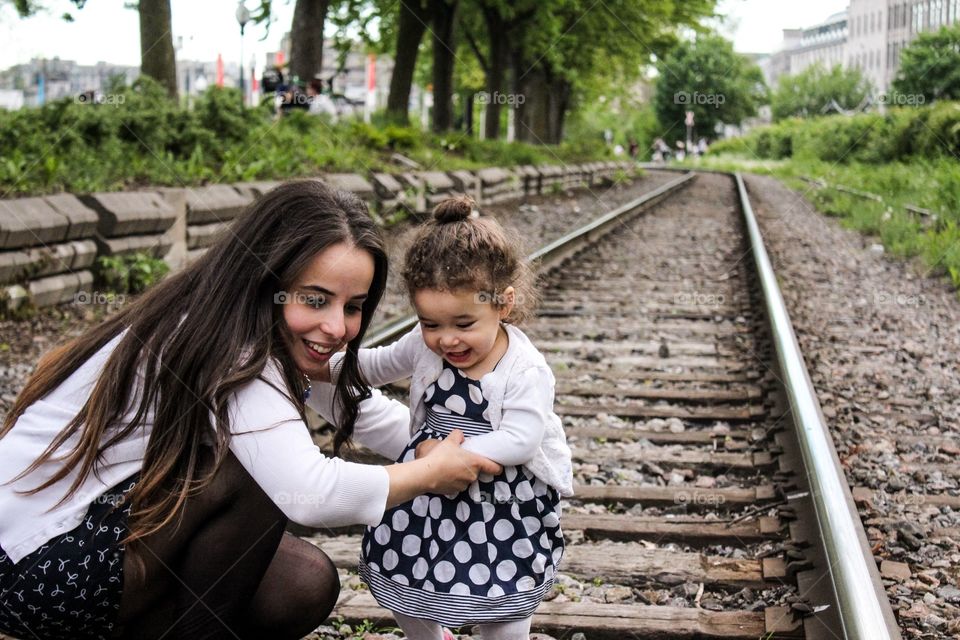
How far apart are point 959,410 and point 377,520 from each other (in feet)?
11.6

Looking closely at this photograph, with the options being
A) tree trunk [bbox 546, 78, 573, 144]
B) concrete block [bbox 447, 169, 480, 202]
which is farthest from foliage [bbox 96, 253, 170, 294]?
tree trunk [bbox 546, 78, 573, 144]

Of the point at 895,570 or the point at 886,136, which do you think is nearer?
the point at 895,570

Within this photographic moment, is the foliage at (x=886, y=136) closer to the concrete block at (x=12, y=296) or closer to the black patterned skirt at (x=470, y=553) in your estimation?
the concrete block at (x=12, y=296)

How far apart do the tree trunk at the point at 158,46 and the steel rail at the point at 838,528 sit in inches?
306

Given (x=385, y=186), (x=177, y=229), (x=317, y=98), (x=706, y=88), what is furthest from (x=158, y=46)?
(x=706, y=88)

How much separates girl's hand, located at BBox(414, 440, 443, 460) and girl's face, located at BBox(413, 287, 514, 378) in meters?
0.16

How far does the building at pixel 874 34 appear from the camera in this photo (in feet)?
121

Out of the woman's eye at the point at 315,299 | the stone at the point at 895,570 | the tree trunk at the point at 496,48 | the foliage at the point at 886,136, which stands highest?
the tree trunk at the point at 496,48

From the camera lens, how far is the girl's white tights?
2.21m

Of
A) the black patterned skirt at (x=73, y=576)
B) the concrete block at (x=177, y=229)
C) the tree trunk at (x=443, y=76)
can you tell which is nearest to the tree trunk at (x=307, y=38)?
the tree trunk at (x=443, y=76)

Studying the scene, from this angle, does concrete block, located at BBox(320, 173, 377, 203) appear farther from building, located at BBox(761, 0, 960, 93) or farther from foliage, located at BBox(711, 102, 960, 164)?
foliage, located at BBox(711, 102, 960, 164)

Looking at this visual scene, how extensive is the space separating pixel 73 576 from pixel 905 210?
1255cm

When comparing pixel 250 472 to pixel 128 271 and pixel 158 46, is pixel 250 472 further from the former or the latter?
pixel 158 46

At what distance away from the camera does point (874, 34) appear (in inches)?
2101
